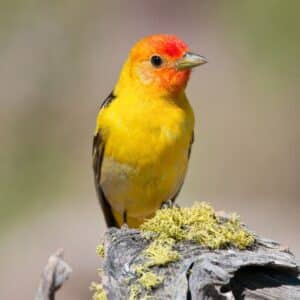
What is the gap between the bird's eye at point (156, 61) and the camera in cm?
739

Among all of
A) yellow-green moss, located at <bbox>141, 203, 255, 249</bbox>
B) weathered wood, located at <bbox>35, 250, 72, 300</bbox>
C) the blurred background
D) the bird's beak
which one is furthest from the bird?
the blurred background

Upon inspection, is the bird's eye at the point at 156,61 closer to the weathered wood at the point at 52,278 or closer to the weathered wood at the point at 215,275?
the weathered wood at the point at 215,275

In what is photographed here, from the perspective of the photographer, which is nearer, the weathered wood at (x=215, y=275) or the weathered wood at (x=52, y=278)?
the weathered wood at (x=215, y=275)

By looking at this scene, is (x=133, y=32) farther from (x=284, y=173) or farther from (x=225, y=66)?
(x=284, y=173)

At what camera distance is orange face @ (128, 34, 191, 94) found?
7316mm

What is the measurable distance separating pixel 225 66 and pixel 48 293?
9277 millimetres

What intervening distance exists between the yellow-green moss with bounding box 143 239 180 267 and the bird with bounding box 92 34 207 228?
65.6 inches

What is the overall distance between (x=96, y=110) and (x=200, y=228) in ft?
26.0

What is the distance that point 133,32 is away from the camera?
598 inches

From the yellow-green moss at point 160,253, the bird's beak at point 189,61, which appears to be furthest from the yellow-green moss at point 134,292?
the bird's beak at point 189,61

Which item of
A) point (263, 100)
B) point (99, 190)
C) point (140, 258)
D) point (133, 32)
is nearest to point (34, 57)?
point (133, 32)

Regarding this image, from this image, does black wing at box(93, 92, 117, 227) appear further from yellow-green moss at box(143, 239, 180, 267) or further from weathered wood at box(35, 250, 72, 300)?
weathered wood at box(35, 250, 72, 300)

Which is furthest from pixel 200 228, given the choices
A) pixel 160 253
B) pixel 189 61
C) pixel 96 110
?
pixel 96 110

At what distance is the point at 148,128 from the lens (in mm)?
7137
